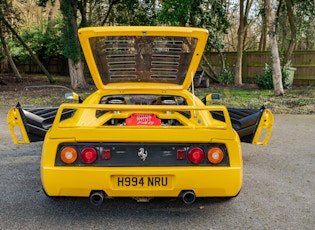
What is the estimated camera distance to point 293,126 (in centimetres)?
866

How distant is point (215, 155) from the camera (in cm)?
333

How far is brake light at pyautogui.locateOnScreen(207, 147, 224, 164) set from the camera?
333 cm

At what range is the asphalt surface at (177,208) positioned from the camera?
136 inches

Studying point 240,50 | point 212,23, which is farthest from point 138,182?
point 240,50

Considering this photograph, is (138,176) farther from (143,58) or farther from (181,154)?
(143,58)

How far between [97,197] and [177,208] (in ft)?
2.99

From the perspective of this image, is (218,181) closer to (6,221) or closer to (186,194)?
(186,194)

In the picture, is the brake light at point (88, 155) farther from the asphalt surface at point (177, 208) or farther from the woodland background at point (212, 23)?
the woodland background at point (212, 23)

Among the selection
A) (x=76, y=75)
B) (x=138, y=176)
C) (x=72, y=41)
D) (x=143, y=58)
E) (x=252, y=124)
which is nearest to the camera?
(x=138, y=176)

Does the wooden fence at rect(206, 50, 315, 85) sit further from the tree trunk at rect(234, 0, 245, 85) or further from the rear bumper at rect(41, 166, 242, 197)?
the rear bumper at rect(41, 166, 242, 197)

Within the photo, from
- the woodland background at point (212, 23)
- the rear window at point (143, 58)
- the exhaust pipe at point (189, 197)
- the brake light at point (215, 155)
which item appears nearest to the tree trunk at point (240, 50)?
the woodland background at point (212, 23)

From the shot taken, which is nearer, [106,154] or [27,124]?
[106,154]

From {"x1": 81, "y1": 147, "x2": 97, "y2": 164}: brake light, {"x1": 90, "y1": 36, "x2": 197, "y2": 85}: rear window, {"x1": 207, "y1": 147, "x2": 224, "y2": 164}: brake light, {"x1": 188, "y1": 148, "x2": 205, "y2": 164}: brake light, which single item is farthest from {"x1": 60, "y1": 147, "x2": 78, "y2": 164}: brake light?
{"x1": 90, "y1": 36, "x2": 197, "y2": 85}: rear window

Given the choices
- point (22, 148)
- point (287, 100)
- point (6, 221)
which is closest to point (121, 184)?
point (6, 221)
